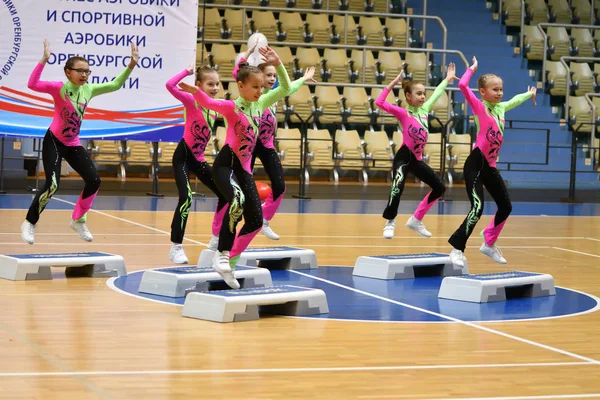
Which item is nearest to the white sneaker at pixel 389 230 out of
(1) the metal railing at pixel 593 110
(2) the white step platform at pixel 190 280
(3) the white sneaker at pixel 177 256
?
(3) the white sneaker at pixel 177 256

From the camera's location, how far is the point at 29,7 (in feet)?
51.1

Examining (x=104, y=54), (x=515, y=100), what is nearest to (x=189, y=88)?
(x=515, y=100)

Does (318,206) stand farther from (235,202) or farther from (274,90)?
(235,202)

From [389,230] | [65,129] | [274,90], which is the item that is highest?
[274,90]

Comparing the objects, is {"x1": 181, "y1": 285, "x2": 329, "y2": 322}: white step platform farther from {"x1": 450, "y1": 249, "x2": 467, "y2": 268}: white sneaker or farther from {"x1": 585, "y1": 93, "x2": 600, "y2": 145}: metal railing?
{"x1": 585, "y1": 93, "x2": 600, "y2": 145}: metal railing

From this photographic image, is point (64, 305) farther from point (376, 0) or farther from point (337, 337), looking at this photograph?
point (376, 0)

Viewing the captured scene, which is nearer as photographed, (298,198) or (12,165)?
(298,198)

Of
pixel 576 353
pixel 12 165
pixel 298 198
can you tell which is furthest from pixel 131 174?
pixel 576 353

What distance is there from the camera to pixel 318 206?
16.8 m

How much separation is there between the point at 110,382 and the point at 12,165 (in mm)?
15250

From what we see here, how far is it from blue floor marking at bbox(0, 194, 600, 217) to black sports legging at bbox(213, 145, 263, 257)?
24.4ft

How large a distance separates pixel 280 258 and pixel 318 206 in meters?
6.84

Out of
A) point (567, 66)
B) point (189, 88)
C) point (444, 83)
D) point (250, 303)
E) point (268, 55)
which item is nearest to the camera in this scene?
point (250, 303)

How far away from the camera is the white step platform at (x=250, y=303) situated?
7.18m
